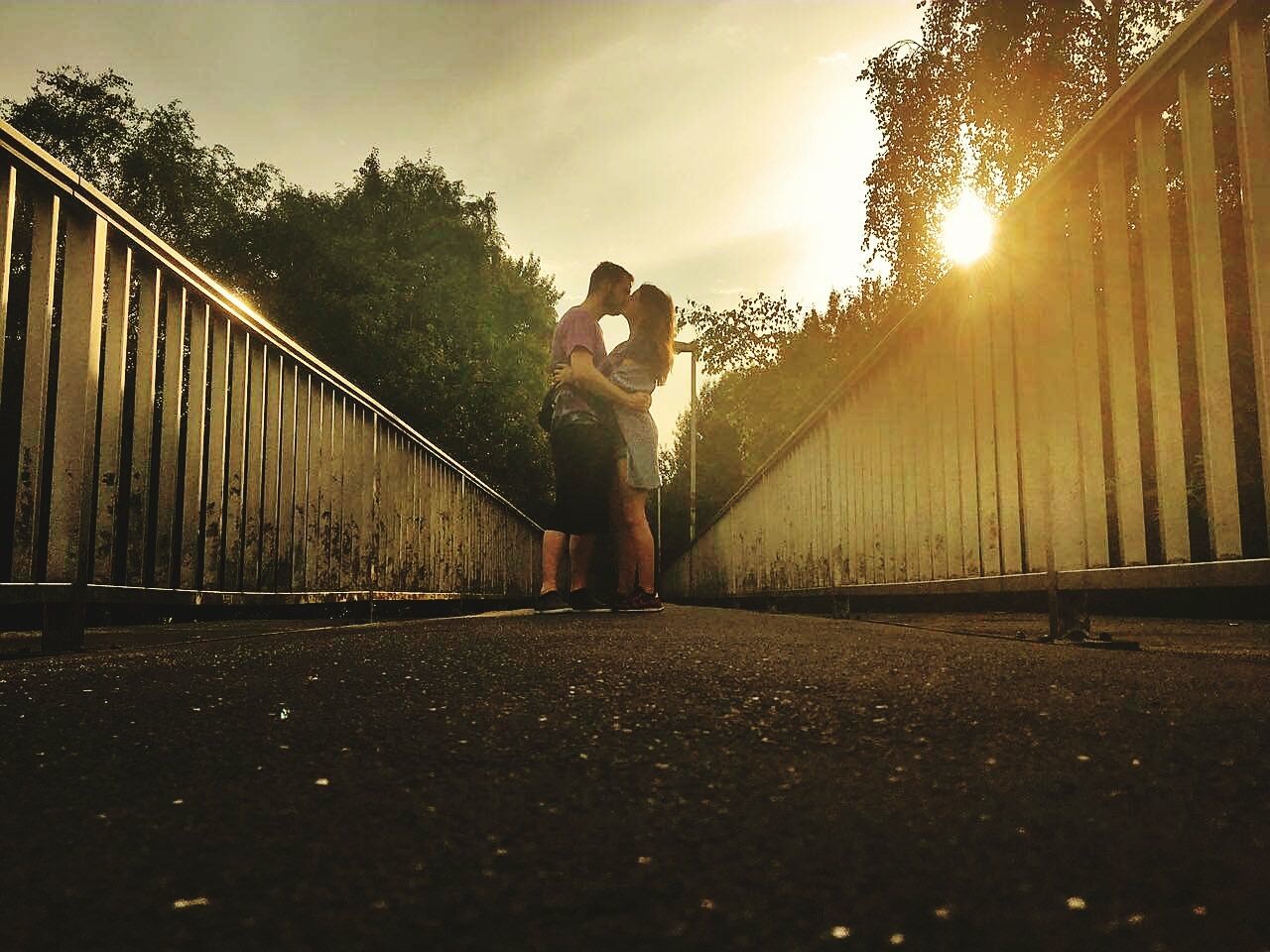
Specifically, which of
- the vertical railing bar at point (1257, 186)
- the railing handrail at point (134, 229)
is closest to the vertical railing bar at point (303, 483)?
the railing handrail at point (134, 229)

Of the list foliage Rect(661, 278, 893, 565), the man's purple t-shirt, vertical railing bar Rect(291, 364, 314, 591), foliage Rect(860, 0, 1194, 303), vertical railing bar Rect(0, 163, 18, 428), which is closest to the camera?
vertical railing bar Rect(0, 163, 18, 428)

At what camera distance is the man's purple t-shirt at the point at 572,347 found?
5.27 metres

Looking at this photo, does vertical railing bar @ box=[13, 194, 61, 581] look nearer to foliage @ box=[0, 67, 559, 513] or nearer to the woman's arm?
the woman's arm

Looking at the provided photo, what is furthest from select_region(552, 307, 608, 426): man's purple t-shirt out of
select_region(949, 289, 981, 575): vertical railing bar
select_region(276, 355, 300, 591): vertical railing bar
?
select_region(949, 289, 981, 575): vertical railing bar

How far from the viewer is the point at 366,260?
20266 millimetres

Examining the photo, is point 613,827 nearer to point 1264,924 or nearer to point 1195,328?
point 1264,924

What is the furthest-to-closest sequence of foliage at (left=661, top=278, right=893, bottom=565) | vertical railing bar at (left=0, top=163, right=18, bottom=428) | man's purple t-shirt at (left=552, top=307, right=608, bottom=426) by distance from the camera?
foliage at (left=661, top=278, right=893, bottom=565) → man's purple t-shirt at (left=552, top=307, right=608, bottom=426) → vertical railing bar at (left=0, top=163, right=18, bottom=428)

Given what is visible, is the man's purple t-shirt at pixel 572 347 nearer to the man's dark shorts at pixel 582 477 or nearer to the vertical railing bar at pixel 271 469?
the man's dark shorts at pixel 582 477

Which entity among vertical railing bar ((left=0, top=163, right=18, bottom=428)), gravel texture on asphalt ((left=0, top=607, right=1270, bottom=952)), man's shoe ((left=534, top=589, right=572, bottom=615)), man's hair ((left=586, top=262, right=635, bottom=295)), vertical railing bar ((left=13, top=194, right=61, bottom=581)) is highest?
man's hair ((left=586, top=262, right=635, bottom=295))

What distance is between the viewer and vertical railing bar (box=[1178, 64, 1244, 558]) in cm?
215

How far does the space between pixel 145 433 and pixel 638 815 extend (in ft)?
9.31

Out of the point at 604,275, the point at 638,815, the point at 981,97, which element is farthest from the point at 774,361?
the point at 638,815

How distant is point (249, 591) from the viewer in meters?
4.01

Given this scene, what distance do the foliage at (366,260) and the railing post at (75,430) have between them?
16.1 meters
